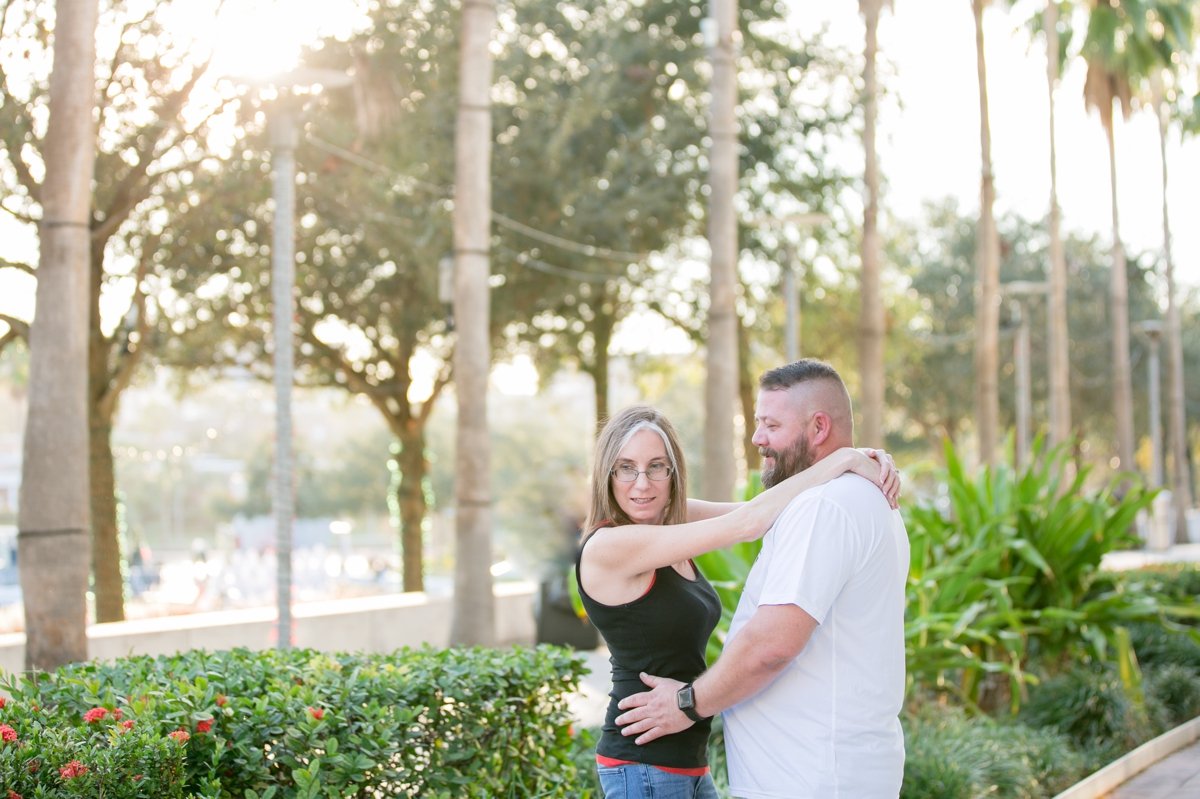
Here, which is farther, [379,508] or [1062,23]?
[379,508]

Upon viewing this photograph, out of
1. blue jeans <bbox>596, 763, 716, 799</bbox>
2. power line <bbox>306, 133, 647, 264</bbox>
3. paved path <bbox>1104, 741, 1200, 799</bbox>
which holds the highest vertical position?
power line <bbox>306, 133, 647, 264</bbox>

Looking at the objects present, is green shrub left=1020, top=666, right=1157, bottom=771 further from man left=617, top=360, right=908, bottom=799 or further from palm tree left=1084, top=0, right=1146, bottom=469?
palm tree left=1084, top=0, right=1146, bottom=469

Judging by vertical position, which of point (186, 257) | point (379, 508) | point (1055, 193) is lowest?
point (379, 508)

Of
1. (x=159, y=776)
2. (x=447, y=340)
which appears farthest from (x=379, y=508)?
(x=159, y=776)

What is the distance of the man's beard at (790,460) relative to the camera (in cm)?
349

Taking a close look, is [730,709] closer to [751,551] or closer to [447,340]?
[751,551]

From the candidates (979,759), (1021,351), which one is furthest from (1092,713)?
(1021,351)

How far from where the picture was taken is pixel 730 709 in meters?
3.49

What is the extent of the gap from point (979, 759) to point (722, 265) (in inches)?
Result: 336

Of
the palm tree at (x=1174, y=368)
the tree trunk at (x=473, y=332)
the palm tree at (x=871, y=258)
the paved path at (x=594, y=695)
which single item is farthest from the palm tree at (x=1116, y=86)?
the tree trunk at (x=473, y=332)

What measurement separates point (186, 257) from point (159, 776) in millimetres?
18146

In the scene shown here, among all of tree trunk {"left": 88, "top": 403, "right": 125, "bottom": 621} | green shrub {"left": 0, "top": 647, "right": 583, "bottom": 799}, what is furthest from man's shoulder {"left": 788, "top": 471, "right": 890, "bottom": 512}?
tree trunk {"left": 88, "top": 403, "right": 125, "bottom": 621}

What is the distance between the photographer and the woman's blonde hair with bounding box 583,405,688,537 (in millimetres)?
3637

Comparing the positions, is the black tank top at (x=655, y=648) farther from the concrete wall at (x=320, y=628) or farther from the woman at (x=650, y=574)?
the concrete wall at (x=320, y=628)
